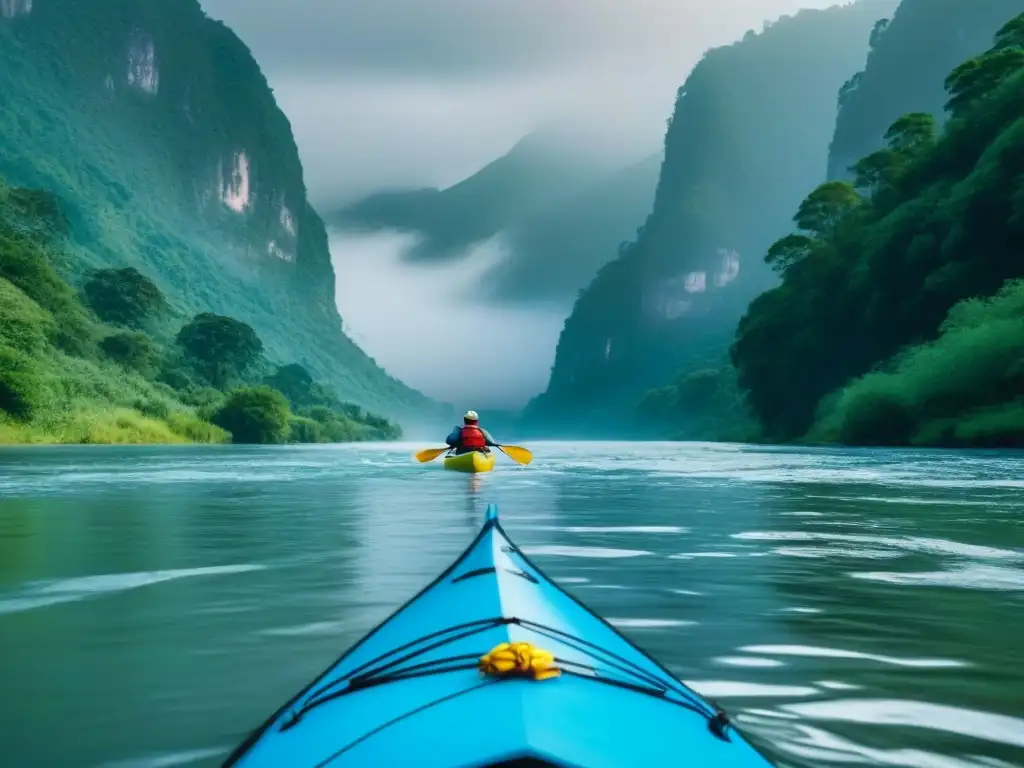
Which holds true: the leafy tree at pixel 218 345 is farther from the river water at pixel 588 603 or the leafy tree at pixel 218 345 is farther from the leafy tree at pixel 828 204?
the river water at pixel 588 603

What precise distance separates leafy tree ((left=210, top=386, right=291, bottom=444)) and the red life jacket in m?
70.9

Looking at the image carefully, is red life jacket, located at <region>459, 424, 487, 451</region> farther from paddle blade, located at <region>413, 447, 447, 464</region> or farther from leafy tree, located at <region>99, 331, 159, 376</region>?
leafy tree, located at <region>99, 331, 159, 376</region>

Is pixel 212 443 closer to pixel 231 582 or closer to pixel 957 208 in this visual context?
pixel 957 208

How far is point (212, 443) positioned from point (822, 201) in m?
53.8

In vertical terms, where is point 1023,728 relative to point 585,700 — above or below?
below

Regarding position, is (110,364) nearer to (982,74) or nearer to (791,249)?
(791,249)

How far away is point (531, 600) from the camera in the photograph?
18.8 feet

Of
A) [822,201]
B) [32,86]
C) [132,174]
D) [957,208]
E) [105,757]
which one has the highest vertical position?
[32,86]

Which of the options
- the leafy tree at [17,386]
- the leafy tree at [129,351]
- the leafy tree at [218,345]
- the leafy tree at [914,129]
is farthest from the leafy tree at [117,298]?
the leafy tree at [914,129]

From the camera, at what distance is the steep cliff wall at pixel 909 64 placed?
142 metres

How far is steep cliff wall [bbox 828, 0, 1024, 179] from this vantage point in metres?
142

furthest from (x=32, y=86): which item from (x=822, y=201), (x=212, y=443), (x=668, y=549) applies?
(x=668, y=549)

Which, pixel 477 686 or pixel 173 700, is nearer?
pixel 477 686

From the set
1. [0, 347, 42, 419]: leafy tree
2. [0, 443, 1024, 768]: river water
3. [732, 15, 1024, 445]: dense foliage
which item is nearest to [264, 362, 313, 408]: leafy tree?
[0, 347, 42, 419]: leafy tree
